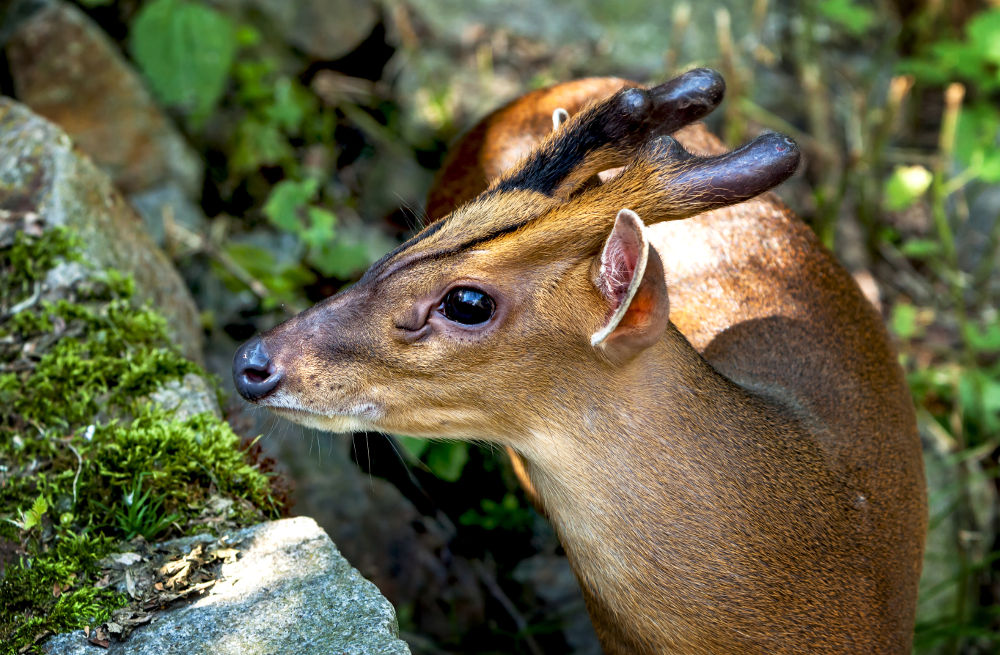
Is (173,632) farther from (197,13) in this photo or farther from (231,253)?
(197,13)

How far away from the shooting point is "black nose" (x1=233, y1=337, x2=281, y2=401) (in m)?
3.13

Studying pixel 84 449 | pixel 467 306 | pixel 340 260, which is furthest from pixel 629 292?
pixel 340 260

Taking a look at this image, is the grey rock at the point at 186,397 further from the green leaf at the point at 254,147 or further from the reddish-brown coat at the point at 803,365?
the green leaf at the point at 254,147

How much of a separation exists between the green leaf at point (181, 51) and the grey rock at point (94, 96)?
0.67ft

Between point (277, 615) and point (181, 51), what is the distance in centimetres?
414

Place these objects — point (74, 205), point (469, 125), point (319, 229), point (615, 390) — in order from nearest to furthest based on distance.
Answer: point (615, 390) → point (74, 205) → point (319, 229) → point (469, 125)

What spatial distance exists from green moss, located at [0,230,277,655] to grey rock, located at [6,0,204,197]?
7.32 ft

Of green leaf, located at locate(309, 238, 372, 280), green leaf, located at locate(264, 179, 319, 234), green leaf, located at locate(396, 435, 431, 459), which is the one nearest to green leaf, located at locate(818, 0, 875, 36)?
green leaf, located at locate(309, 238, 372, 280)

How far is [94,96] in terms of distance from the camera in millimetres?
6012

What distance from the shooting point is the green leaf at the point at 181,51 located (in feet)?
19.5

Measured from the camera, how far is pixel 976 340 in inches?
246

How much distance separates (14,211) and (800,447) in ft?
10.4

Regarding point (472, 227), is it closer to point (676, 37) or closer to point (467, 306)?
point (467, 306)

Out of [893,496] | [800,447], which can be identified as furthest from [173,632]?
[893,496]
